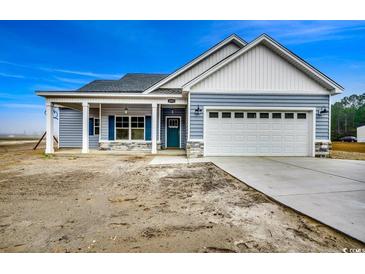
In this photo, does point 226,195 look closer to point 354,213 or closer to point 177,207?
point 177,207

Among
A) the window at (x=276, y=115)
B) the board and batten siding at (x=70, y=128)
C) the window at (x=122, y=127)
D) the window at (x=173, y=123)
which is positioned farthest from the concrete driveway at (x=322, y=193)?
the board and batten siding at (x=70, y=128)

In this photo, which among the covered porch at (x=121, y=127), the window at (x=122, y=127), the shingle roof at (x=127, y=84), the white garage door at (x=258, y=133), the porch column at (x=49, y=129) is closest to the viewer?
the white garage door at (x=258, y=133)

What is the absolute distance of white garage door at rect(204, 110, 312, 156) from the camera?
925 centimetres

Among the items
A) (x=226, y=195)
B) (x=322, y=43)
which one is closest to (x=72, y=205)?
(x=226, y=195)

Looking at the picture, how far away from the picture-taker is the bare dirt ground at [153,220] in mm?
2141

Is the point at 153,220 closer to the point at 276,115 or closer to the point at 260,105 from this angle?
the point at 260,105

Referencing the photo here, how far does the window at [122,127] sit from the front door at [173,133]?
2.68m

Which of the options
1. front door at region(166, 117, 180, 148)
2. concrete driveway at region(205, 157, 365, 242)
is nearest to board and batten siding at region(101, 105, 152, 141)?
front door at region(166, 117, 180, 148)

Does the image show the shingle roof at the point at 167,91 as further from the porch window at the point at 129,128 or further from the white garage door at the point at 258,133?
the white garage door at the point at 258,133
